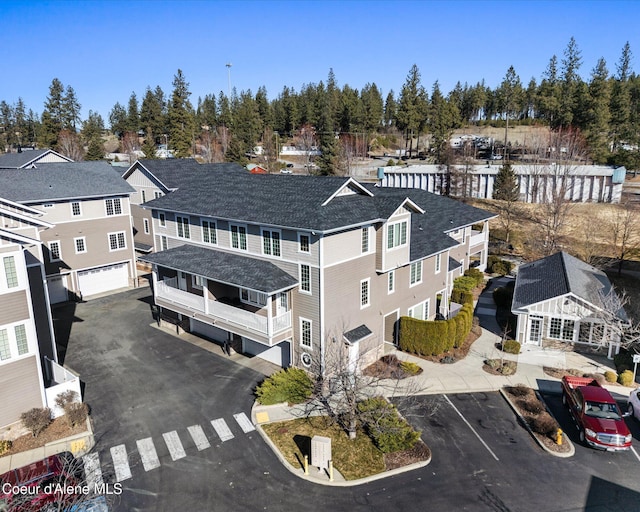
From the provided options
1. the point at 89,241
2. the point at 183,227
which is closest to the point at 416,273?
the point at 183,227

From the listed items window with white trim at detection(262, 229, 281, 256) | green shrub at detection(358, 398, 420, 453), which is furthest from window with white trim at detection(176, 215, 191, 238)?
green shrub at detection(358, 398, 420, 453)

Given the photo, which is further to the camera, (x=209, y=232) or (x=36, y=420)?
(x=209, y=232)

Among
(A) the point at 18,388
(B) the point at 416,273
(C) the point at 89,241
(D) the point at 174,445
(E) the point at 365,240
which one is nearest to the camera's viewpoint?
(D) the point at 174,445

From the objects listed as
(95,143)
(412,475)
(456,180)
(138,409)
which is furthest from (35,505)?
(95,143)

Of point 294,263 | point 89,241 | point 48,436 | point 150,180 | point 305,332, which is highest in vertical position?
point 150,180

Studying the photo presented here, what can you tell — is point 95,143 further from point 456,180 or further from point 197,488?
point 197,488

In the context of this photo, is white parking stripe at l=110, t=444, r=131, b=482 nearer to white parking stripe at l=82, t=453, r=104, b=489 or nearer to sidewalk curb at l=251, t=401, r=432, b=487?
white parking stripe at l=82, t=453, r=104, b=489

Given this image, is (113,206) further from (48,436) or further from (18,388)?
(48,436)
